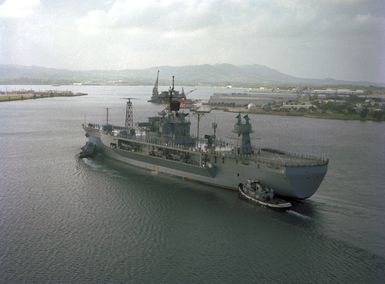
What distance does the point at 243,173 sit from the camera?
79.9 ft

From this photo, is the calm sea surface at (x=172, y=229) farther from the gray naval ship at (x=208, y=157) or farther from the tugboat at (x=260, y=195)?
the gray naval ship at (x=208, y=157)

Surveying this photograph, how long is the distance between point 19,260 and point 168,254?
5251mm

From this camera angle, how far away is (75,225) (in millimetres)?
19672

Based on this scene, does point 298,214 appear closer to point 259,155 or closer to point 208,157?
point 259,155

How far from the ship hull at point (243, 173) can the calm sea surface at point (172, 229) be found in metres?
0.61

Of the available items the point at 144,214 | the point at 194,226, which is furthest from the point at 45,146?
the point at 194,226

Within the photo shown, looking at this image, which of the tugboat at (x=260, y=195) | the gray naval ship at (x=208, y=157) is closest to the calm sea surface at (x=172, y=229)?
the tugboat at (x=260, y=195)

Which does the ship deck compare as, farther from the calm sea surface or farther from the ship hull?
the calm sea surface

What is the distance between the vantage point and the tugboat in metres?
21.7

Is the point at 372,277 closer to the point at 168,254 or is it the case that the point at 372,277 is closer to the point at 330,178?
the point at 168,254

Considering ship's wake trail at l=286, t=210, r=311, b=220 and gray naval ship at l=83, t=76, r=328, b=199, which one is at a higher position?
gray naval ship at l=83, t=76, r=328, b=199

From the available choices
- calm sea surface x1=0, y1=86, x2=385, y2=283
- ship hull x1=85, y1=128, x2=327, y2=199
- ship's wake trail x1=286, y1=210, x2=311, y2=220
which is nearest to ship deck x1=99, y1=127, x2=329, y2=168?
ship hull x1=85, y1=128, x2=327, y2=199

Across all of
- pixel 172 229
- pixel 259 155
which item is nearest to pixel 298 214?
pixel 259 155

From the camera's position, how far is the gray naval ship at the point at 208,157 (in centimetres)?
2269
